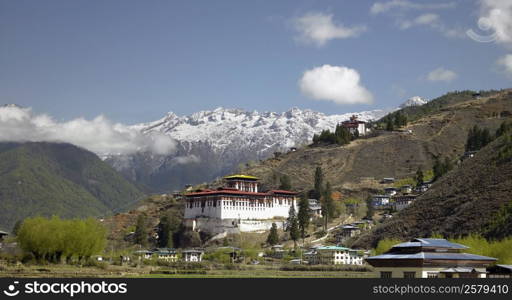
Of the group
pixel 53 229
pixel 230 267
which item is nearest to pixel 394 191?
pixel 230 267

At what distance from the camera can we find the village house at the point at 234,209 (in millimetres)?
169000

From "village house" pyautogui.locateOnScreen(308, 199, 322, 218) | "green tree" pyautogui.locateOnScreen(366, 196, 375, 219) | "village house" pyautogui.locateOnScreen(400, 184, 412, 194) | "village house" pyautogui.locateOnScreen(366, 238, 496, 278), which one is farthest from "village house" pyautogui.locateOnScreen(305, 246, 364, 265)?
"village house" pyautogui.locateOnScreen(400, 184, 412, 194)

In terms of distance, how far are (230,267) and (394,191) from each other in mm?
84725

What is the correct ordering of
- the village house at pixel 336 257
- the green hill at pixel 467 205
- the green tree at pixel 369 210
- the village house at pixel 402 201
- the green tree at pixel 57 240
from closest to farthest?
the green tree at pixel 57 240
the green hill at pixel 467 205
the village house at pixel 336 257
the green tree at pixel 369 210
the village house at pixel 402 201

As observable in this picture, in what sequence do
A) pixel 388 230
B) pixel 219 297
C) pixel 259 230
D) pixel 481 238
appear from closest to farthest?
pixel 219 297, pixel 481 238, pixel 388 230, pixel 259 230

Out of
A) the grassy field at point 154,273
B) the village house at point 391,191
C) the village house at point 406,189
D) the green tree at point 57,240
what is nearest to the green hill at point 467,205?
the grassy field at point 154,273

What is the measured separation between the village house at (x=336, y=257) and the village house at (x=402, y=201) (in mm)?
41829

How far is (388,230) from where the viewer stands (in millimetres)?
129750

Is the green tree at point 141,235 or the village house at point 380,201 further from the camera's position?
the village house at point 380,201

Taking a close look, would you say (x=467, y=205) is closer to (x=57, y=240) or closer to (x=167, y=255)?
(x=167, y=255)

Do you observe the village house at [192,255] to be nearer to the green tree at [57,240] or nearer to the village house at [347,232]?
the village house at [347,232]

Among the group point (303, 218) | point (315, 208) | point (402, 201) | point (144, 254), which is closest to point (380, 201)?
point (402, 201)

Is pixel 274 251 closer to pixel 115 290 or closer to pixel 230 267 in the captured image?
pixel 230 267

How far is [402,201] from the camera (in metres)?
172
